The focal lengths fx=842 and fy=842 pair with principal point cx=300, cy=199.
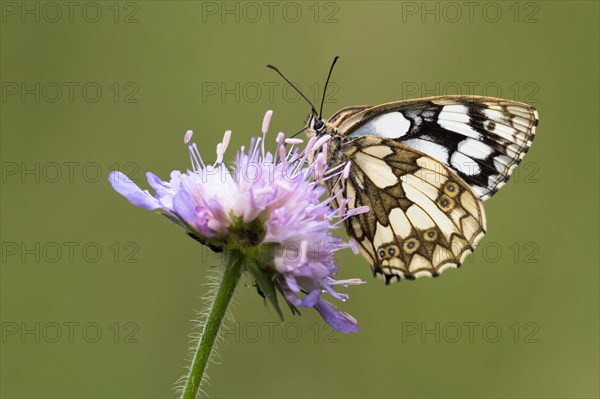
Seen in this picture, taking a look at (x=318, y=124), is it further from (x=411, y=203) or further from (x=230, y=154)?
(x=230, y=154)

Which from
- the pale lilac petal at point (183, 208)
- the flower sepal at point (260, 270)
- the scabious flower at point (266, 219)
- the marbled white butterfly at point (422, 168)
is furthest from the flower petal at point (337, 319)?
the pale lilac petal at point (183, 208)

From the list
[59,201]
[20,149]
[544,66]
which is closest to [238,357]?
[59,201]

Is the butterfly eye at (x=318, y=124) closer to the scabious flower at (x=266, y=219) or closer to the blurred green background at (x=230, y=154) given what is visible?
the scabious flower at (x=266, y=219)

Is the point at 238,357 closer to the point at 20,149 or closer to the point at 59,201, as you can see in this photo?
the point at 59,201

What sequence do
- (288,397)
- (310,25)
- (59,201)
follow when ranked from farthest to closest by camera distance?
(310,25) → (59,201) → (288,397)

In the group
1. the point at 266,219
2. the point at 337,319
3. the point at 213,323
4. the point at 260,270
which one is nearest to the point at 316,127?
the point at 266,219

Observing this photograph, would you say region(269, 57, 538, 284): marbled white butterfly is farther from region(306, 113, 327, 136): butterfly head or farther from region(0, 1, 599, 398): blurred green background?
region(0, 1, 599, 398): blurred green background
